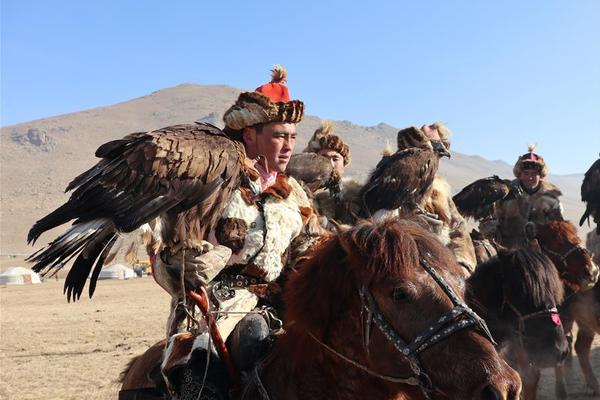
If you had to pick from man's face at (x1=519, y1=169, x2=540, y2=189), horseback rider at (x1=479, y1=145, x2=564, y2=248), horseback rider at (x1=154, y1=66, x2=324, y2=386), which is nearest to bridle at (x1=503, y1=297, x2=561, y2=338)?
horseback rider at (x1=479, y1=145, x2=564, y2=248)

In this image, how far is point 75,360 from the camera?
12.0 metres

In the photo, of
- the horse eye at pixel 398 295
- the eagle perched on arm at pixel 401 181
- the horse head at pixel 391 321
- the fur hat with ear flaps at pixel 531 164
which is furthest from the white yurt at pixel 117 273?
the horse eye at pixel 398 295

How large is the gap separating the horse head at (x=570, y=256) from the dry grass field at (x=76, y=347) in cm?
215

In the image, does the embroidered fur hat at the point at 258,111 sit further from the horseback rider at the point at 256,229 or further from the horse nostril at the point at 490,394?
the horse nostril at the point at 490,394

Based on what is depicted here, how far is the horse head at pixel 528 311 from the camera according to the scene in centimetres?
569

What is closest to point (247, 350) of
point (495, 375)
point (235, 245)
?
point (235, 245)

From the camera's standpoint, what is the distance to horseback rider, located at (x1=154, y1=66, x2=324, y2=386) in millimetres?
3080

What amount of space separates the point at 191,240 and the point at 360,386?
101 centimetres

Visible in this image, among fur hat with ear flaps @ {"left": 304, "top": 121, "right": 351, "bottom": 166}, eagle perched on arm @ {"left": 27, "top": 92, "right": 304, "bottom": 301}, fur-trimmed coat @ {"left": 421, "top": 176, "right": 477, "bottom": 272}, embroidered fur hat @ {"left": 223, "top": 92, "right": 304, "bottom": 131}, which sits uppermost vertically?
embroidered fur hat @ {"left": 223, "top": 92, "right": 304, "bottom": 131}

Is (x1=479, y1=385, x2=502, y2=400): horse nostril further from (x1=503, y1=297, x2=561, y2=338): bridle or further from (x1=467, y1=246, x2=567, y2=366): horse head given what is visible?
(x1=503, y1=297, x2=561, y2=338): bridle

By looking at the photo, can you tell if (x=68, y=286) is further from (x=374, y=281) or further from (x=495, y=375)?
(x=495, y=375)

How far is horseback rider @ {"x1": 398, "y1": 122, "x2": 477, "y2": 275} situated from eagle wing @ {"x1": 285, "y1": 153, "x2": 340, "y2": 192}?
830 mm

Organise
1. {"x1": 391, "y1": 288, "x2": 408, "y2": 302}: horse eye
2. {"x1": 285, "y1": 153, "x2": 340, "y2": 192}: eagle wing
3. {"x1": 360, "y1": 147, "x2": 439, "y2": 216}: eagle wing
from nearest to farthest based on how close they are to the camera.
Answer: {"x1": 391, "y1": 288, "x2": 408, "y2": 302}: horse eye, {"x1": 360, "y1": 147, "x2": 439, "y2": 216}: eagle wing, {"x1": 285, "y1": 153, "x2": 340, "y2": 192}: eagle wing

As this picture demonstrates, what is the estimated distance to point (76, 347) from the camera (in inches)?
538
